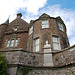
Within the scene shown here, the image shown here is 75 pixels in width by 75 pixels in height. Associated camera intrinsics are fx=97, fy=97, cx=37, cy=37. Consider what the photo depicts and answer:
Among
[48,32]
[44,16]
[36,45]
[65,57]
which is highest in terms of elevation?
[44,16]

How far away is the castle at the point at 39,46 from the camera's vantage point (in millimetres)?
7672

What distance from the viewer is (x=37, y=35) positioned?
39.8 feet

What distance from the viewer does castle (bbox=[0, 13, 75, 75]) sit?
7.67 m

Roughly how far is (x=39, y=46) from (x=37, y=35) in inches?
69.2

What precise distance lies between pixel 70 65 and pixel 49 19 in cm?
795

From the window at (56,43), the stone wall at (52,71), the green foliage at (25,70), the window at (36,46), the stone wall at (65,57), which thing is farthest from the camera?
the window at (36,46)

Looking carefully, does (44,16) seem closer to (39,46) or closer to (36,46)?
(36,46)

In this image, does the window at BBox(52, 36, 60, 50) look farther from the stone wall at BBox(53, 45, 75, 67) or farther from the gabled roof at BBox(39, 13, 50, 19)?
the gabled roof at BBox(39, 13, 50, 19)

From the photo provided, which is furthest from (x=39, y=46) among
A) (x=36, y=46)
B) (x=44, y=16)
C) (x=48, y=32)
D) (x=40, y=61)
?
(x=44, y=16)

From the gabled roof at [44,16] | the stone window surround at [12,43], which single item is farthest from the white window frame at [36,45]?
the stone window surround at [12,43]

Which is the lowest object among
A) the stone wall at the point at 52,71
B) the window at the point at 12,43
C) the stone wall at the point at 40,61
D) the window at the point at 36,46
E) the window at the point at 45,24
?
the stone wall at the point at 52,71

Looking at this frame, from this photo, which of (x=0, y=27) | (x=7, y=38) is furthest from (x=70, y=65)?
(x=0, y=27)

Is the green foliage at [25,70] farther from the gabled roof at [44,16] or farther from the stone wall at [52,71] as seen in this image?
the gabled roof at [44,16]

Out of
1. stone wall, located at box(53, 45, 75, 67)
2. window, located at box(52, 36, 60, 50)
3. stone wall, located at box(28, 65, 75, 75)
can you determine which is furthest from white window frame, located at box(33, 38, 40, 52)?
stone wall, located at box(28, 65, 75, 75)
